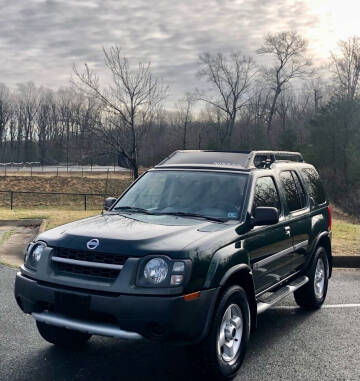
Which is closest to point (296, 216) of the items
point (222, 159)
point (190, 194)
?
point (222, 159)

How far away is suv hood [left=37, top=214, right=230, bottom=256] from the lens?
379cm

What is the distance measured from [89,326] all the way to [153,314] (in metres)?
0.55

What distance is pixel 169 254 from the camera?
3719 millimetres

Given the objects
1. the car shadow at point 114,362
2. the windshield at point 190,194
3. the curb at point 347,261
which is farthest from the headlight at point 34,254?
the curb at point 347,261

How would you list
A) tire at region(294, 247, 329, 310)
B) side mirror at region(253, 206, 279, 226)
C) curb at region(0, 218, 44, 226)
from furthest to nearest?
curb at region(0, 218, 44, 226) < tire at region(294, 247, 329, 310) < side mirror at region(253, 206, 279, 226)

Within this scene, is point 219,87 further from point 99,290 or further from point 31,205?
point 99,290

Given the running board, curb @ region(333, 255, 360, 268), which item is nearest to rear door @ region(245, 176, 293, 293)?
the running board

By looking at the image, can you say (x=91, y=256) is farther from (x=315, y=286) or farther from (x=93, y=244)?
(x=315, y=286)

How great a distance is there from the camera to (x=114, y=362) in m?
4.45

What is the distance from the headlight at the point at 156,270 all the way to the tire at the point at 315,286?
3.08 meters

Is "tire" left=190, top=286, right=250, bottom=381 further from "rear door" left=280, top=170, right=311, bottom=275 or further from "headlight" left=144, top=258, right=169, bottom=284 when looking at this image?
"rear door" left=280, top=170, right=311, bottom=275

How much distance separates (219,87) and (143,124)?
35231mm

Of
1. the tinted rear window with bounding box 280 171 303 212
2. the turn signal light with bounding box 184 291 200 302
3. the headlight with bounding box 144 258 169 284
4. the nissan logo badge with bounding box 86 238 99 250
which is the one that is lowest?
the turn signal light with bounding box 184 291 200 302

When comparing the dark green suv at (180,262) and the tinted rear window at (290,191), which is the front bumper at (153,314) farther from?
the tinted rear window at (290,191)
